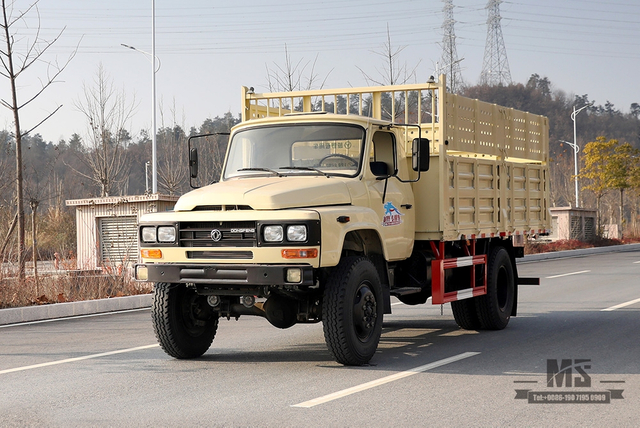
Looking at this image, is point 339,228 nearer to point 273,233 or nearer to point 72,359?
point 273,233

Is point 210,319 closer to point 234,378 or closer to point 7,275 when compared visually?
point 234,378

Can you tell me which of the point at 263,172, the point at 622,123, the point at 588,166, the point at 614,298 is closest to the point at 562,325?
the point at 614,298

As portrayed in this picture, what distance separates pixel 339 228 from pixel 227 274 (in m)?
1.17

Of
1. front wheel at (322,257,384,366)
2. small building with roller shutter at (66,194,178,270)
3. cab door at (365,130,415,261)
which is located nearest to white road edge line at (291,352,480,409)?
front wheel at (322,257,384,366)

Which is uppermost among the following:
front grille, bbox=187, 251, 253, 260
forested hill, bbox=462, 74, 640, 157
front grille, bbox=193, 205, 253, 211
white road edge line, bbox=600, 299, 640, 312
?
forested hill, bbox=462, 74, 640, 157

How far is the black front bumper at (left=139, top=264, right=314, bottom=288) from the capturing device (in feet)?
24.6

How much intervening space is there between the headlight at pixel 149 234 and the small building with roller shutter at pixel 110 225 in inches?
591

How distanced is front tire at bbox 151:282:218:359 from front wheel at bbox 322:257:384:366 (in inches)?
67.0

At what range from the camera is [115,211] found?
24266 mm

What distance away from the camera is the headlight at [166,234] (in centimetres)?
817

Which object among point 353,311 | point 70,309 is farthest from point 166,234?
point 70,309

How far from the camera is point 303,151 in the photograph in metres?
8.98

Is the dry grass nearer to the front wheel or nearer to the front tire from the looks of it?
the front tire

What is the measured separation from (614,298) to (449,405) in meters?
9.50
